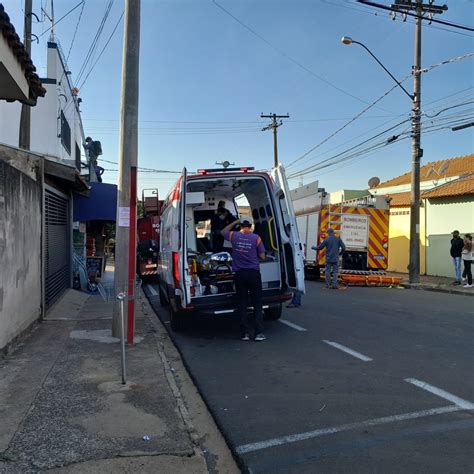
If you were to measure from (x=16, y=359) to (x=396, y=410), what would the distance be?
4653mm

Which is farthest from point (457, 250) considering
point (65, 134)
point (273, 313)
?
point (65, 134)

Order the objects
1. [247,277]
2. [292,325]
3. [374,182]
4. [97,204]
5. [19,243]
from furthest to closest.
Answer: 1. [374,182]
2. [97,204]
3. [292,325]
4. [247,277]
5. [19,243]

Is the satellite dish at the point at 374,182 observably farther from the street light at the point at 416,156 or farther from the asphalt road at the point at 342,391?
the asphalt road at the point at 342,391

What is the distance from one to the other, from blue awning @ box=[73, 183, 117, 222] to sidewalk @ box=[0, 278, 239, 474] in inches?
278

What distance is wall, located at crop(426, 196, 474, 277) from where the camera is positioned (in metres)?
19.5

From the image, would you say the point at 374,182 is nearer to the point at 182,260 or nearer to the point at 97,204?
the point at 97,204

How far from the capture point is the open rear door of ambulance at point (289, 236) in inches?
309

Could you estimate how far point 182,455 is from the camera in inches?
149

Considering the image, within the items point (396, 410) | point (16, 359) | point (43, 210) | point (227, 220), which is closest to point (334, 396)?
point (396, 410)

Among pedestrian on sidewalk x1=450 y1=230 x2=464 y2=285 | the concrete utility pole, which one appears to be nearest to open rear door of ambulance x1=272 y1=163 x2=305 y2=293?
the concrete utility pole

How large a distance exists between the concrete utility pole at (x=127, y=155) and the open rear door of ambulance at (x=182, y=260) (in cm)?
68

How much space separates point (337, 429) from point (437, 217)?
18.6 meters

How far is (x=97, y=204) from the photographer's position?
14438mm

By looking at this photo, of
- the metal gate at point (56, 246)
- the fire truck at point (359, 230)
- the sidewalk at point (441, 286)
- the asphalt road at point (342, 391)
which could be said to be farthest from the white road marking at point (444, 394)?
the fire truck at point (359, 230)
